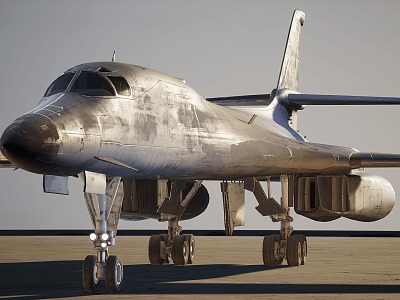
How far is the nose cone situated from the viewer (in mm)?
13789

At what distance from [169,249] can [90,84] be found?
28.4 feet

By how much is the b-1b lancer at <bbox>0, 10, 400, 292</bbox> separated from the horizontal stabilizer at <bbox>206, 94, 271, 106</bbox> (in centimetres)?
3

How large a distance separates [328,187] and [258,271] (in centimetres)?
318

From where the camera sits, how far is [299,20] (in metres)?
32.7

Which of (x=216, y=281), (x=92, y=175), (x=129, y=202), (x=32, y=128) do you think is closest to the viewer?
(x=32, y=128)

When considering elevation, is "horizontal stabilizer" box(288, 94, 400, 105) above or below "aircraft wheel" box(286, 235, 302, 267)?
above

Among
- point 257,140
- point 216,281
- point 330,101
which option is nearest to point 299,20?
point 330,101

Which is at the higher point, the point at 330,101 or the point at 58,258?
the point at 330,101

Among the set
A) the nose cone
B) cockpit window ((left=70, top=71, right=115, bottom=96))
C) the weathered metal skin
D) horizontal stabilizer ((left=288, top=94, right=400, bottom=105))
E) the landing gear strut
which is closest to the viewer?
the nose cone

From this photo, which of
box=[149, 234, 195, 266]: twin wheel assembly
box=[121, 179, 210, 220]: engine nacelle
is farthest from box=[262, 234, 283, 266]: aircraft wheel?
box=[121, 179, 210, 220]: engine nacelle

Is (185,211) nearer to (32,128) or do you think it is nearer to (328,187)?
(328,187)

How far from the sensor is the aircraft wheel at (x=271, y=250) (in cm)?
2397

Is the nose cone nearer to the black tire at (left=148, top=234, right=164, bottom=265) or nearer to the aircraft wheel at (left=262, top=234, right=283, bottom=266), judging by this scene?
the black tire at (left=148, top=234, right=164, bottom=265)

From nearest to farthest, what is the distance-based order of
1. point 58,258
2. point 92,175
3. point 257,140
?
point 92,175 → point 257,140 → point 58,258
